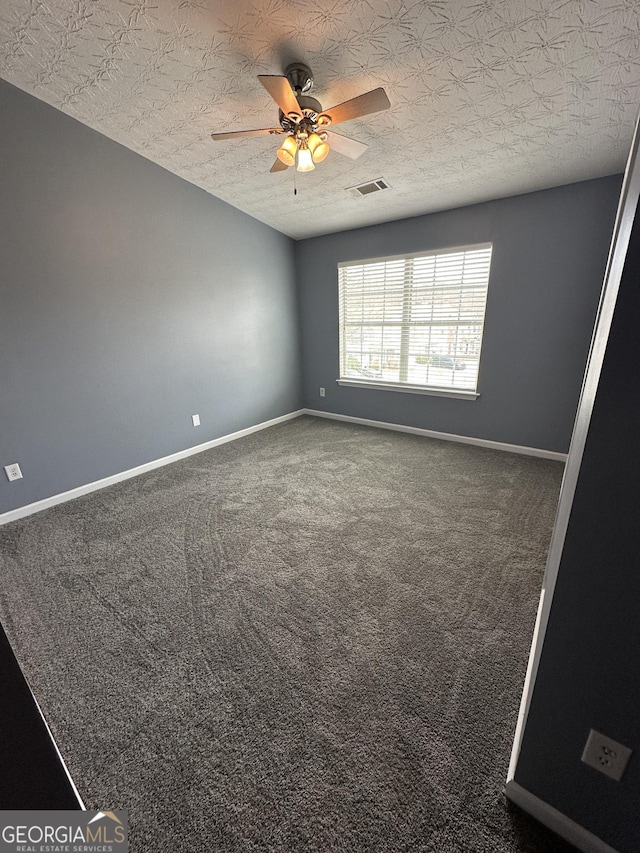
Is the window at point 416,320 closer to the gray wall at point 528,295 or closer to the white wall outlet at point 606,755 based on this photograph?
the gray wall at point 528,295

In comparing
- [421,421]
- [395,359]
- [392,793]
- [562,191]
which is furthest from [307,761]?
[562,191]

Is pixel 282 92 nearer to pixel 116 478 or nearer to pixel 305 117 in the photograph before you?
pixel 305 117

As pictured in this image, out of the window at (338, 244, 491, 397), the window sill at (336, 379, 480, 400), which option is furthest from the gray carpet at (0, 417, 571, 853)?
the window at (338, 244, 491, 397)

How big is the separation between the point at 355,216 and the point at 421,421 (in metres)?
2.49

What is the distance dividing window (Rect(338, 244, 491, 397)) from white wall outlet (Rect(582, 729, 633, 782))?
318cm

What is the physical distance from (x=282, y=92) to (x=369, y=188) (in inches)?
62.3

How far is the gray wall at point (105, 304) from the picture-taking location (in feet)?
7.77

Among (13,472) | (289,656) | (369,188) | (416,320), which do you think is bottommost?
(289,656)

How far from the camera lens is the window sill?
361cm

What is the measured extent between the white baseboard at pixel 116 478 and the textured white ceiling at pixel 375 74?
108 inches

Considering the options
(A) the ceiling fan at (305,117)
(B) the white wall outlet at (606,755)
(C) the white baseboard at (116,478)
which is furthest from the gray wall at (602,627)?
(C) the white baseboard at (116,478)

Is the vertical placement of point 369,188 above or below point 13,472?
above

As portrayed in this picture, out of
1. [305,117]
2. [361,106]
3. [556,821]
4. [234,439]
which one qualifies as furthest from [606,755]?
[234,439]

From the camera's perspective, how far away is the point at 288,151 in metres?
1.98
